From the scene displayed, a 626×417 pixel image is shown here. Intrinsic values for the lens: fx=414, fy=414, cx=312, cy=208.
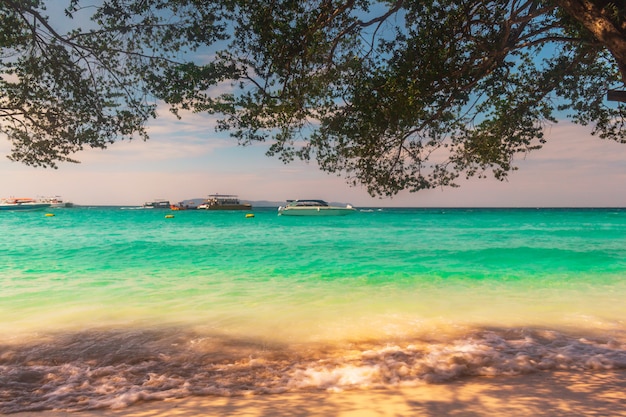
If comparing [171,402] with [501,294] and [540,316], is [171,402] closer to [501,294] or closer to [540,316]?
[540,316]

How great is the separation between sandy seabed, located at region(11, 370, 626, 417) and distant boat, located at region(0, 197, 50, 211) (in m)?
146

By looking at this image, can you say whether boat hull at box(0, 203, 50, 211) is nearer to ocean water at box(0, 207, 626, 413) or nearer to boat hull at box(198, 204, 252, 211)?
boat hull at box(198, 204, 252, 211)

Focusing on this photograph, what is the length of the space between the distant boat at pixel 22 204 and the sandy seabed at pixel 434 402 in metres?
146

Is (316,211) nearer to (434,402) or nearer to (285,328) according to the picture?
(285,328)

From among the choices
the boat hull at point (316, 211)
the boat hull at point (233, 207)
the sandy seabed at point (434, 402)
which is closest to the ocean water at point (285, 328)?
the sandy seabed at point (434, 402)

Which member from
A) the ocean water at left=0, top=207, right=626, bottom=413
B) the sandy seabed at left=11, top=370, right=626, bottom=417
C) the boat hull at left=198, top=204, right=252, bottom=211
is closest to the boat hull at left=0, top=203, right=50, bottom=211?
the boat hull at left=198, top=204, right=252, bottom=211

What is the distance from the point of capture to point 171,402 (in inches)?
194

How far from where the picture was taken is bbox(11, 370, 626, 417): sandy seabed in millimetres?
4391

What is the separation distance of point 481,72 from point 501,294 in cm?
816

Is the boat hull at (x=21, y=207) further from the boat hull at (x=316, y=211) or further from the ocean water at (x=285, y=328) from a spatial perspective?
the ocean water at (x=285, y=328)

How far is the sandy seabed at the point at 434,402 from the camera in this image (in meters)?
4.39

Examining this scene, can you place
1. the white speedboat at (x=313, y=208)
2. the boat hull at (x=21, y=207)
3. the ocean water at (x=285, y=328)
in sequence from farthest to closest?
the boat hull at (x=21, y=207) < the white speedboat at (x=313, y=208) < the ocean water at (x=285, y=328)

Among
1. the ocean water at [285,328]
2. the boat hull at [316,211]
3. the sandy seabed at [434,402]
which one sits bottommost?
the ocean water at [285,328]

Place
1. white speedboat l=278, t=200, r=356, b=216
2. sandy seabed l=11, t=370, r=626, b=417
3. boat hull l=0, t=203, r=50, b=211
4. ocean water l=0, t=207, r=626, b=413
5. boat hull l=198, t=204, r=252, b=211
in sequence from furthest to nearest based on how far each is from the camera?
1. boat hull l=198, t=204, r=252, b=211
2. boat hull l=0, t=203, r=50, b=211
3. white speedboat l=278, t=200, r=356, b=216
4. ocean water l=0, t=207, r=626, b=413
5. sandy seabed l=11, t=370, r=626, b=417
